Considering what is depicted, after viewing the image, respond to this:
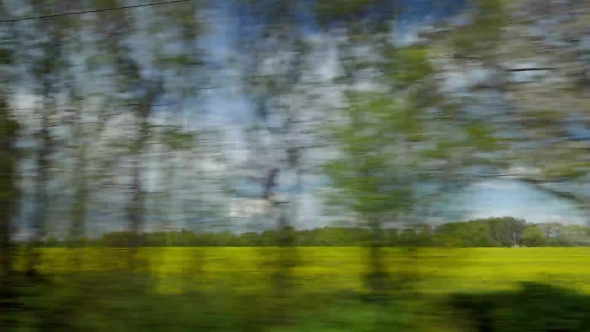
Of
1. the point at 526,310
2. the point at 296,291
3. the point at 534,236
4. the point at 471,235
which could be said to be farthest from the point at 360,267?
the point at 534,236

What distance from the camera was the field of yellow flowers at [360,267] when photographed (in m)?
4.75

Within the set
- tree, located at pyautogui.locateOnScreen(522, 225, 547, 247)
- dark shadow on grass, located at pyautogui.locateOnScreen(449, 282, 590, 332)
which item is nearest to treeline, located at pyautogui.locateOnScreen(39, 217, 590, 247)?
tree, located at pyautogui.locateOnScreen(522, 225, 547, 247)

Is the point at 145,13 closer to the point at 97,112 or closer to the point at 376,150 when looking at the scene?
the point at 97,112

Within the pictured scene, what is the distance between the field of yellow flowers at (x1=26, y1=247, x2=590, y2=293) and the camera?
4.75m

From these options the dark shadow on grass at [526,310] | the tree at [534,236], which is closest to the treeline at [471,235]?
the tree at [534,236]

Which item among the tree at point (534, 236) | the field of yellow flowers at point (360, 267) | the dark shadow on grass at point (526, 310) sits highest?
the tree at point (534, 236)

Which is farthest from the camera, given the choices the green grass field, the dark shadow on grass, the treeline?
the treeline

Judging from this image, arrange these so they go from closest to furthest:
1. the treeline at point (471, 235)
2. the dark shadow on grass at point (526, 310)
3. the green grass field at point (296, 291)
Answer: the dark shadow on grass at point (526, 310)
the green grass field at point (296, 291)
the treeline at point (471, 235)

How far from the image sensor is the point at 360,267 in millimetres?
4902

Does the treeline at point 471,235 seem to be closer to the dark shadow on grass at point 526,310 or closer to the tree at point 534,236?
the tree at point 534,236

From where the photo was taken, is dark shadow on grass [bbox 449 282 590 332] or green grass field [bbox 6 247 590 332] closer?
dark shadow on grass [bbox 449 282 590 332]

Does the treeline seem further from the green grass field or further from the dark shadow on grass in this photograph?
the dark shadow on grass

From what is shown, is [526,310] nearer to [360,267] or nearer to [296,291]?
[360,267]

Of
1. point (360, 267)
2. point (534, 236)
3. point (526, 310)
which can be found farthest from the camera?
point (360, 267)
